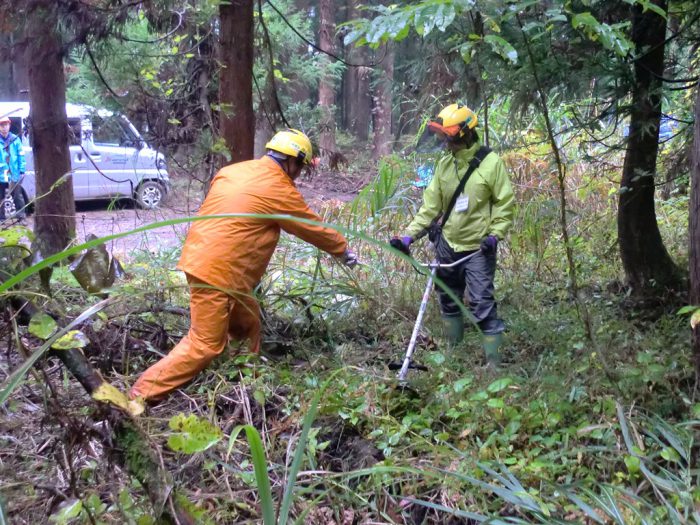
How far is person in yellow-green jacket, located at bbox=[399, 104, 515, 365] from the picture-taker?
15.0 feet

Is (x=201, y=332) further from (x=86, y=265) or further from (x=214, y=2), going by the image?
(x=214, y=2)

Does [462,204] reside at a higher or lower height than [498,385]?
higher

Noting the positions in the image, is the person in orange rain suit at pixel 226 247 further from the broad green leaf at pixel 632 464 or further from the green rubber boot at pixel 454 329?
the broad green leaf at pixel 632 464

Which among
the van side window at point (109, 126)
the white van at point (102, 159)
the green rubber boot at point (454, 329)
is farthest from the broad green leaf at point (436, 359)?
the van side window at point (109, 126)

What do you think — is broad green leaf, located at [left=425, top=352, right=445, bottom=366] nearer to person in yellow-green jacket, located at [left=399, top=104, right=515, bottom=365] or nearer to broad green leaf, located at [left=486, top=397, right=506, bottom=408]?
person in yellow-green jacket, located at [left=399, top=104, right=515, bottom=365]

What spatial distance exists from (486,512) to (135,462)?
64.9 inches

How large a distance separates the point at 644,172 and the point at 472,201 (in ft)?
4.43

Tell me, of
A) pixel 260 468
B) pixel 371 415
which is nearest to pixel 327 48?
pixel 371 415

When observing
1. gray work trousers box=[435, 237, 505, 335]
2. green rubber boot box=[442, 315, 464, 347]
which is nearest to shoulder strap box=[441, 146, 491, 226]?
gray work trousers box=[435, 237, 505, 335]

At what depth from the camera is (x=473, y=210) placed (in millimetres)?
4734

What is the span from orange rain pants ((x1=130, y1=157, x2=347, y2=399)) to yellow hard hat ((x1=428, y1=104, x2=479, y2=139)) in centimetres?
109

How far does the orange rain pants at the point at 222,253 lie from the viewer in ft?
13.6

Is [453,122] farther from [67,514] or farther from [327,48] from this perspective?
[327,48]

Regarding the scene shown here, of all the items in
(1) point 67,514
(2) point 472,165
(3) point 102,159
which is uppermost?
(2) point 472,165
